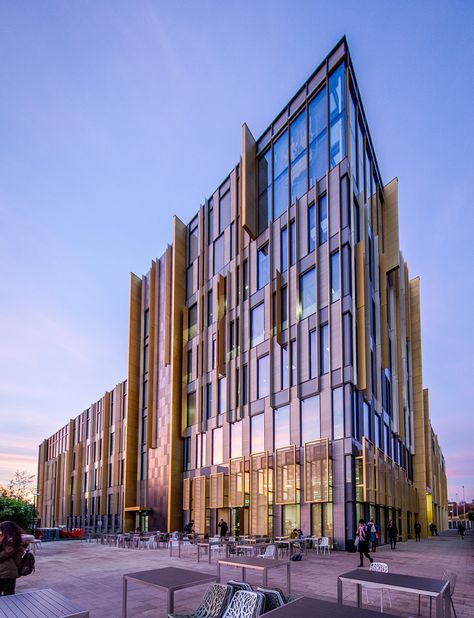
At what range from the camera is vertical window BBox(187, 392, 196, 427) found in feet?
132

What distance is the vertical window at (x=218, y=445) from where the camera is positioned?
3572cm

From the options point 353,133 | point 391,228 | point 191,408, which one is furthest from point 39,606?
point 391,228

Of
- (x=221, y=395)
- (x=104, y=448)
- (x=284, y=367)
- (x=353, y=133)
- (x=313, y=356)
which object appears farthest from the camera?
(x=104, y=448)

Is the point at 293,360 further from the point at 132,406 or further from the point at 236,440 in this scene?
the point at 132,406

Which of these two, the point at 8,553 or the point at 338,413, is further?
the point at 338,413

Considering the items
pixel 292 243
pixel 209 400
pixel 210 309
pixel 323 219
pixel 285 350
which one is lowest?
pixel 209 400

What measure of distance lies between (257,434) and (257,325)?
7.22 m

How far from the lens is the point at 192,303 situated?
42969mm

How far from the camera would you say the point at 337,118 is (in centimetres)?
3070

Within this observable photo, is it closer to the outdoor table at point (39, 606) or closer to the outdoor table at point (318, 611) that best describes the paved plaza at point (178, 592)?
the outdoor table at point (39, 606)

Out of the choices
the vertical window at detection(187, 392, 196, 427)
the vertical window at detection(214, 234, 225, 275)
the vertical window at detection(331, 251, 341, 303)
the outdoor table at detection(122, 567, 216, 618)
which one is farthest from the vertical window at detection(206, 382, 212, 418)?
the outdoor table at detection(122, 567, 216, 618)

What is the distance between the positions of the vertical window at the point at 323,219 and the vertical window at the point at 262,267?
18.2ft

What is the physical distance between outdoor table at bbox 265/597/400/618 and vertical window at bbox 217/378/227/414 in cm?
3082

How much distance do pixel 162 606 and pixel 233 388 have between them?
24574 mm
